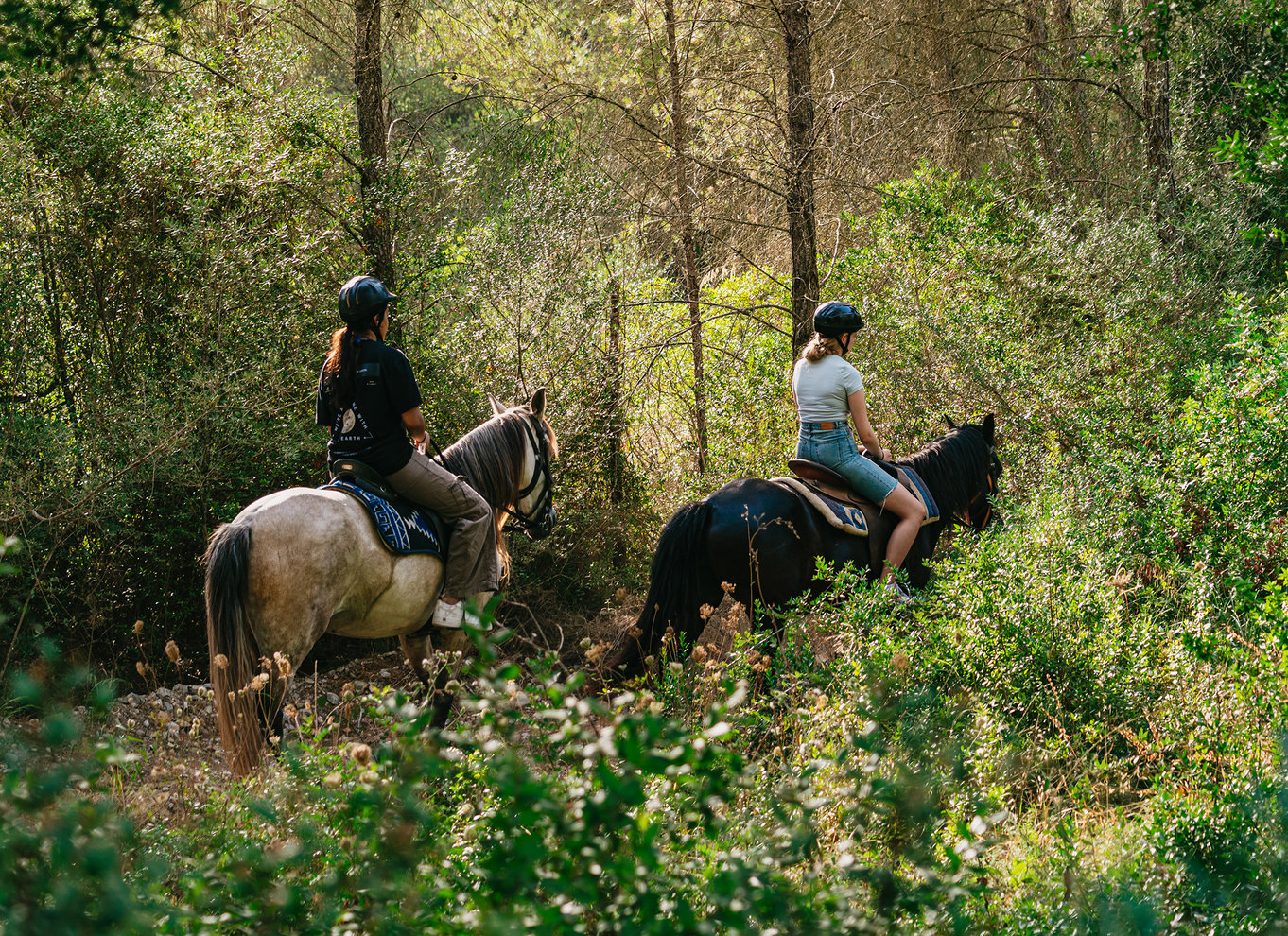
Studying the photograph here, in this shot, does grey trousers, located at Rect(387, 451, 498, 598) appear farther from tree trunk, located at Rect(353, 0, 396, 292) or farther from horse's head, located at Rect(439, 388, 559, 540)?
tree trunk, located at Rect(353, 0, 396, 292)

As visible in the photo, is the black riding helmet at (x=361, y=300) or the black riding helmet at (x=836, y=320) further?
the black riding helmet at (x=836, y=320)

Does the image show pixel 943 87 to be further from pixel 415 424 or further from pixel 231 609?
pixel 231 609

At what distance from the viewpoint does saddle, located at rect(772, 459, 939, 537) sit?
612 centimetres

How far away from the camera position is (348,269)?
821 centimetres

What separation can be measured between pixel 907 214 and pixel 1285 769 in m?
8.25

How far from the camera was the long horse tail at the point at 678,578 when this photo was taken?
230 inches

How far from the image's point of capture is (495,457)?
6.39m

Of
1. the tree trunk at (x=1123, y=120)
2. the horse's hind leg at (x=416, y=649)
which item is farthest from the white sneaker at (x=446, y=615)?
the tree trunk at (x=1123, y=120)

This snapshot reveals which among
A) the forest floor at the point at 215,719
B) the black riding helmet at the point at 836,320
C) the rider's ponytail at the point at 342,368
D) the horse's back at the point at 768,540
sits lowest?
the forest floor at the point at 215,719

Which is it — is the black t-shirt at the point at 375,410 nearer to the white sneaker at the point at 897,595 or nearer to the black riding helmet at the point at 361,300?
the black riding helmet at the point at 361,300

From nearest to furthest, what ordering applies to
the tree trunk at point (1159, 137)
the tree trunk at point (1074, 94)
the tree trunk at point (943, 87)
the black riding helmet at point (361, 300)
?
the black riding helmet at point (361, 300) → the tree trunk at point (1159, 137) → the tree trunk at point (943, 87) → the tree trunk at point (1074, 94)

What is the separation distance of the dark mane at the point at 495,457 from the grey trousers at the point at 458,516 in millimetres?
287

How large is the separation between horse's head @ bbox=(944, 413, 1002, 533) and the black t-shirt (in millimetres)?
4138

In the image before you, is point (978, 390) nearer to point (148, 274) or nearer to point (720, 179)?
point (720, 179)
